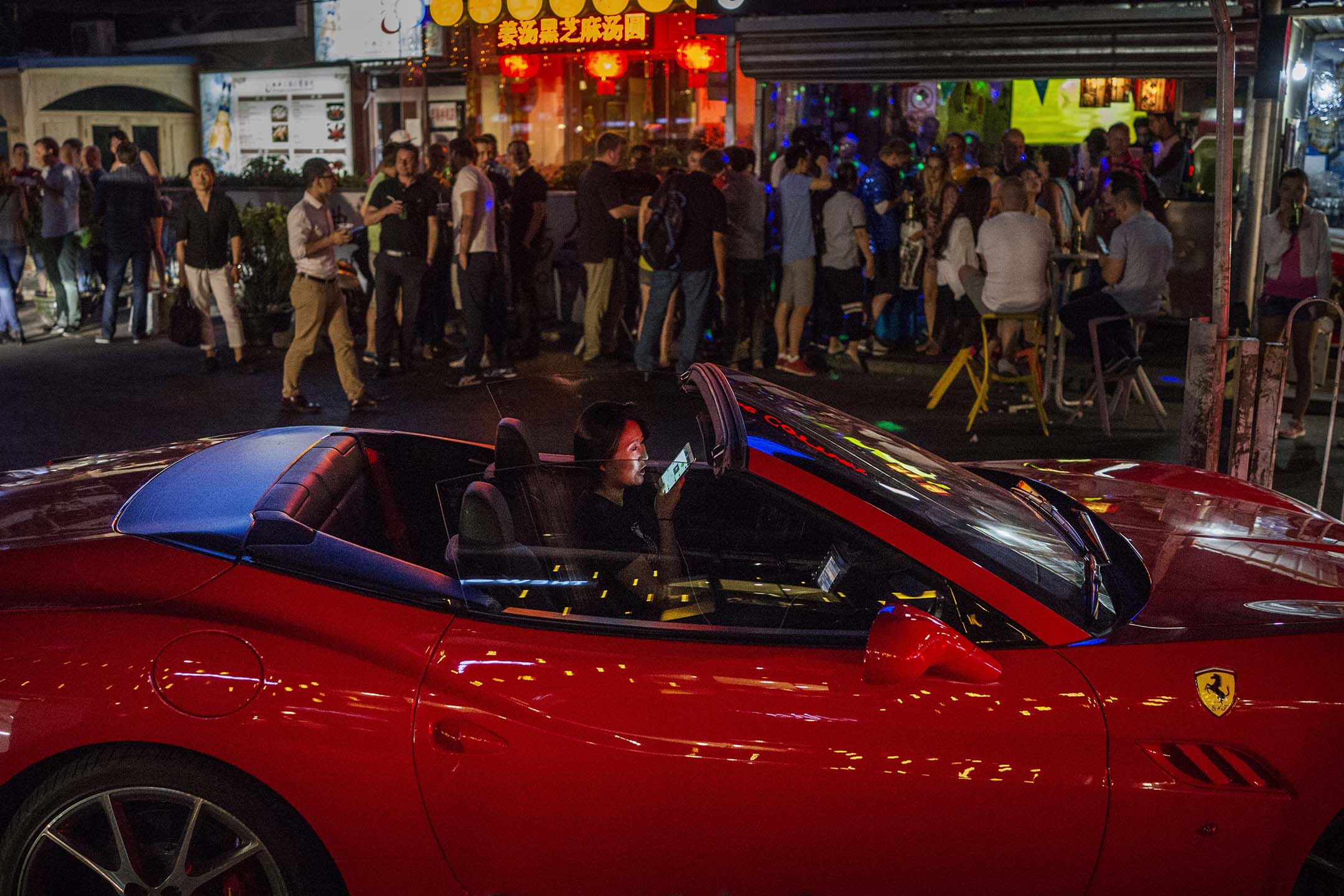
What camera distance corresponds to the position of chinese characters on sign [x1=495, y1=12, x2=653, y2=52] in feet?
53.1

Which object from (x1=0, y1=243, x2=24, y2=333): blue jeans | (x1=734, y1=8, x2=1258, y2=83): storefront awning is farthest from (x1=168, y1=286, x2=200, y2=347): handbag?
(x1=734, y1=8, x2=1258, y2=83): storefront awning

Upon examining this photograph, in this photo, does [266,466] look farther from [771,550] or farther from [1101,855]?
[1101,855]

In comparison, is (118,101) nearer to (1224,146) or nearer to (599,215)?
(599,215)

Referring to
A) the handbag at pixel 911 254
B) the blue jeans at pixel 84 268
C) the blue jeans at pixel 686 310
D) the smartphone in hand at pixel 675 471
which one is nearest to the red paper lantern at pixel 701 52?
the handbag at pixel 911 254

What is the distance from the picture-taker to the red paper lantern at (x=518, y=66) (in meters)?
18.4

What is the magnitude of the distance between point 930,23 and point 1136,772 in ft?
33.0

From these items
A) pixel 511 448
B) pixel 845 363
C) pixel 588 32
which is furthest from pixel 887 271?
pixel 511 448

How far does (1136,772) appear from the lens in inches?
100

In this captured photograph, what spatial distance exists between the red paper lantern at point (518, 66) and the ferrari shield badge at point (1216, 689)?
16907mm

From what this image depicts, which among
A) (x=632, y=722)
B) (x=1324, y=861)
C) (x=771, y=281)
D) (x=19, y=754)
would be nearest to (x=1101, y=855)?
(x=1324, y=861)

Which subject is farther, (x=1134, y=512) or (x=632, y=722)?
(x=1134, y=512)

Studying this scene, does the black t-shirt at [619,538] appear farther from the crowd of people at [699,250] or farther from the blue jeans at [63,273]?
the blue jeans at [63,273]

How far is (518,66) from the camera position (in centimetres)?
1847

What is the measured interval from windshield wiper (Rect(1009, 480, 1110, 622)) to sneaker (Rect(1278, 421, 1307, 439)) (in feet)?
16.9
